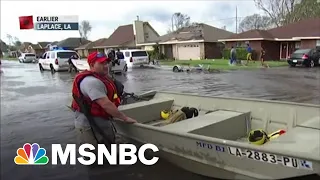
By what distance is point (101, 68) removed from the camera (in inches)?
177

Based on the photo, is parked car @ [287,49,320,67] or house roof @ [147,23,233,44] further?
house roof @ [147,23,233,44]

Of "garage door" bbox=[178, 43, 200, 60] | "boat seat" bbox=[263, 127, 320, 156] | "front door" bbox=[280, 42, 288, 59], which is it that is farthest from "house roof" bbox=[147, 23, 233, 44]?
"boat seat" bbox=[263, 127, 320, 156]

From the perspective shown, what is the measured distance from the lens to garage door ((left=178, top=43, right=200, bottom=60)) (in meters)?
42.5

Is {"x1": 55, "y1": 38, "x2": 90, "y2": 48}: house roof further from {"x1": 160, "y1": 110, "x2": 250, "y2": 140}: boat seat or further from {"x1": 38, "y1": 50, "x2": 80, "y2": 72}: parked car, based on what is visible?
{"x1": 160, "y1": 110, "x2": 250, "y2": 140}: boat seat

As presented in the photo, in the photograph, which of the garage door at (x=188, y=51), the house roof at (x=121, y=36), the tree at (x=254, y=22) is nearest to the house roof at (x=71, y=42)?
the house roof at (x=121, y=36)

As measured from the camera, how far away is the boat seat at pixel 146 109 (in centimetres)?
704

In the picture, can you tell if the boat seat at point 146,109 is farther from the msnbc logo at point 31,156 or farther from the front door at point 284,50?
the front door at point 284,50

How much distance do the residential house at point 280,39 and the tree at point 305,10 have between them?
16.0 m

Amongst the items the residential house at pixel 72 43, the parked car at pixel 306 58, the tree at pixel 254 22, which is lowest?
the parked car at pixel 306 58

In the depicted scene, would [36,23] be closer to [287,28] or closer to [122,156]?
[287,28]

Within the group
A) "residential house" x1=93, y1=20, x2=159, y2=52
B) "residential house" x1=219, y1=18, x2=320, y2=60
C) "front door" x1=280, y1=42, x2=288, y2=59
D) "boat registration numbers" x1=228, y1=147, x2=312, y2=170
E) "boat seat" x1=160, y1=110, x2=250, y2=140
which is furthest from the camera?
"residential house" x1=93, y1=20, x2=159, y2=52

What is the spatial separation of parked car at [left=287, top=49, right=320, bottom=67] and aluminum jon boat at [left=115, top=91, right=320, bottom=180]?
→ 73.9ft

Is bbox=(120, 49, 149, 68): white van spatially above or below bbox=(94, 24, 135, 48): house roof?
below

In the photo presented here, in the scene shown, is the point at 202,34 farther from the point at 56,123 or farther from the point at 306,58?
the point at 56,123
